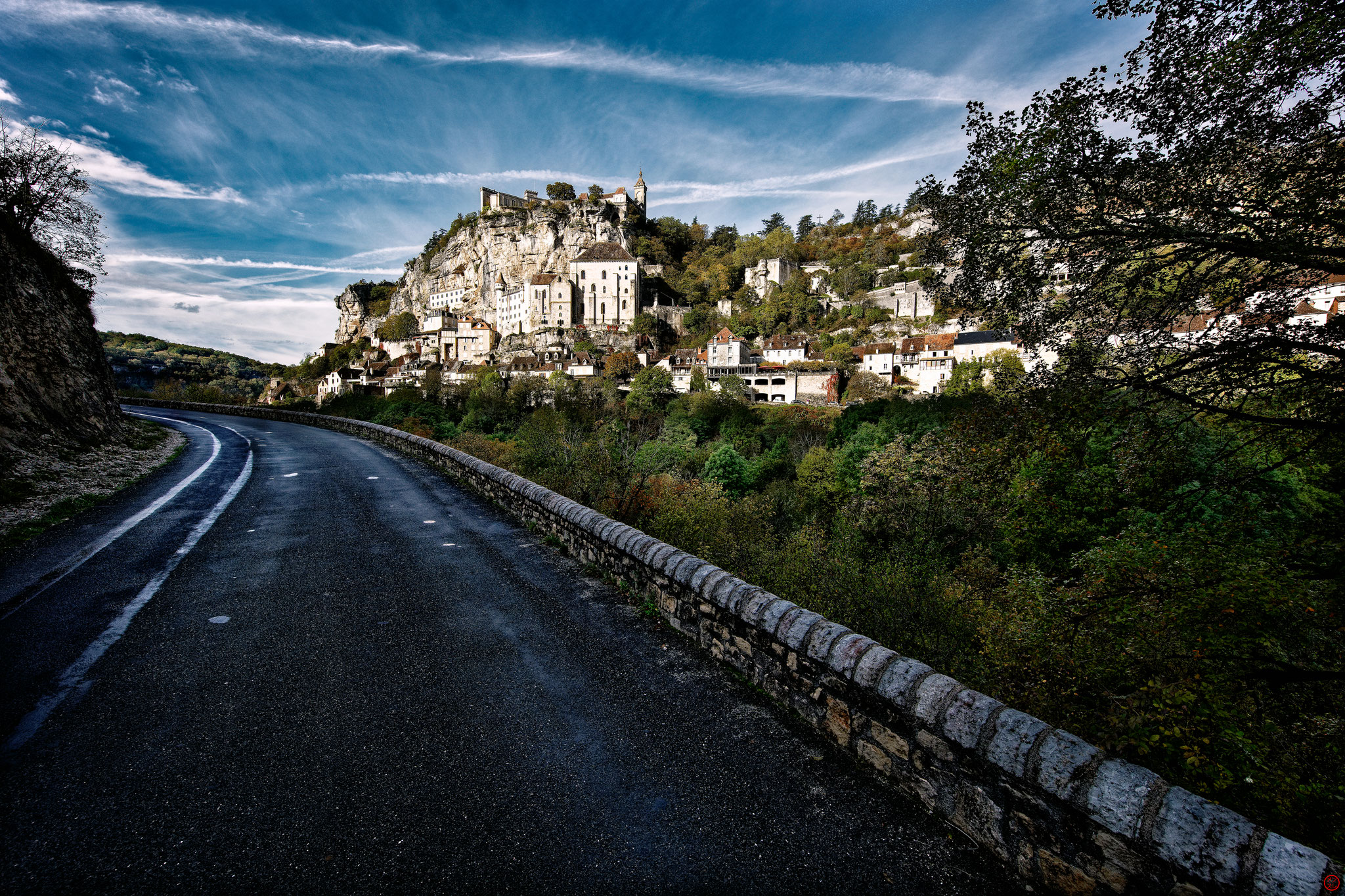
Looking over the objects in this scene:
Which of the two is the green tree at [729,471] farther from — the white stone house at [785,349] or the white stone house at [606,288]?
the white stone house at [606,288]

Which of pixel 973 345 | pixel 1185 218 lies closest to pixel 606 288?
pixel 973 345

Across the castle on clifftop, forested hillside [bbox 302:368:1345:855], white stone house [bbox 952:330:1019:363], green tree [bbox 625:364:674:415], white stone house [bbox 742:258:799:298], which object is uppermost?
the castle on clifftop

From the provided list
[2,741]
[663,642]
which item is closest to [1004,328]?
[663,642]

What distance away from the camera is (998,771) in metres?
2.92

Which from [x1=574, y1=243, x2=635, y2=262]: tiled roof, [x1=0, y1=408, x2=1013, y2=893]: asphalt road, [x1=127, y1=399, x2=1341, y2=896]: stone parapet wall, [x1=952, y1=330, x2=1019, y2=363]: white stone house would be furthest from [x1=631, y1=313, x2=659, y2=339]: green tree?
[x1=127, y1=399, x2=1341, y2=896]: stone parapet wall

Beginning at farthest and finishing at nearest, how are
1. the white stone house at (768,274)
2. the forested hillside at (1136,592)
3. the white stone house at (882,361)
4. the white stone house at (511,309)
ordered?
the white stone house at (768,274) → the white stone house at (511,309) → the white stone house at (882,361) → the forested hillside at (1136,592)

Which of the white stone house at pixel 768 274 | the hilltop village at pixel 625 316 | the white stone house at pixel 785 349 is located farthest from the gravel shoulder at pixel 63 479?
the white stone house at pixel 768 274

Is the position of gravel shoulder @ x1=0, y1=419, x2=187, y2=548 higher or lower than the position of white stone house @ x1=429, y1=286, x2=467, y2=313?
lower

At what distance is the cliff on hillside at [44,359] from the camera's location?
13.0m

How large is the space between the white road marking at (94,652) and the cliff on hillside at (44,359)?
8.48 meters

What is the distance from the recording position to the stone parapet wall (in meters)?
2.22

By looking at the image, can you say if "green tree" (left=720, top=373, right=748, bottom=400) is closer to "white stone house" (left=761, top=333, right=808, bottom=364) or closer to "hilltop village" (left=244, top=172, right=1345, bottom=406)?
"hilltop village" (left=244, top=172, right=1345, bottom=406)

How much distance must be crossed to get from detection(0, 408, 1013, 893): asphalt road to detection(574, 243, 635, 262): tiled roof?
111119 mm

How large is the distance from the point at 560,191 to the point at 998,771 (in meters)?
149
